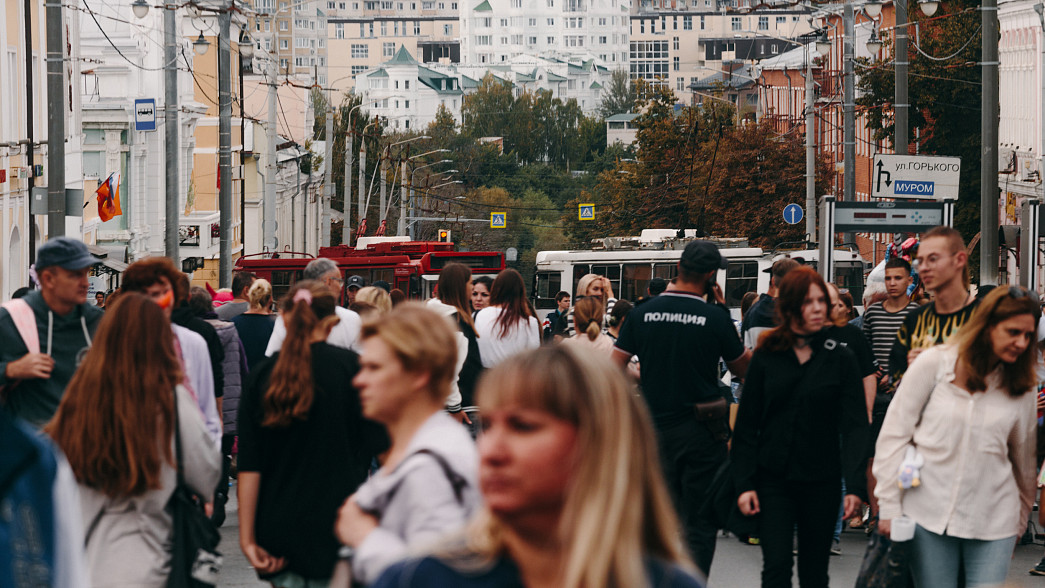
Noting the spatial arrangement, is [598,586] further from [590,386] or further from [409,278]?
[409,278]

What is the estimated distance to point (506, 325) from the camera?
Result: 10.6 metres

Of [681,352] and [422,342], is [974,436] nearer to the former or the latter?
[681,352]

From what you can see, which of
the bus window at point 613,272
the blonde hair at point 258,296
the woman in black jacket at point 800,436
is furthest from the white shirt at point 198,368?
the bus window at point 613,272

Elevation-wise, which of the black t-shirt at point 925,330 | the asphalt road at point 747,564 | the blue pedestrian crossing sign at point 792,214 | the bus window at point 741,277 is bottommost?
the asphalt road at point 747,564

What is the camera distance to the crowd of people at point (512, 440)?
2668mm

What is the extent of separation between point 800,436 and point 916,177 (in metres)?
16.6

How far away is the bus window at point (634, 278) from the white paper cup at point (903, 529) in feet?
106

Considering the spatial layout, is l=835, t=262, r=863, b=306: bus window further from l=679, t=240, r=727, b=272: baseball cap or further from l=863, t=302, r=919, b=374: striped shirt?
l=679, t=240, r=727, b=272: baseball cap

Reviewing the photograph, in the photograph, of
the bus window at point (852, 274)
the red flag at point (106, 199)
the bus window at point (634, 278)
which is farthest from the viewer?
the bus window at point (852, 274)

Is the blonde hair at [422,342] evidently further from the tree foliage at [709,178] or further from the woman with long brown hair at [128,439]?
the tree foliage at [709,178]

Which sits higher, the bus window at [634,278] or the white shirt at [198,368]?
the white shirt at [198,368]

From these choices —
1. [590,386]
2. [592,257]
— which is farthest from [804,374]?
[592,257]

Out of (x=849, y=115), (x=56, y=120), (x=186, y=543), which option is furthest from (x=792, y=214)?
(x=186, y=543)

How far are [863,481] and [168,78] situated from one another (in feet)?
83.9
